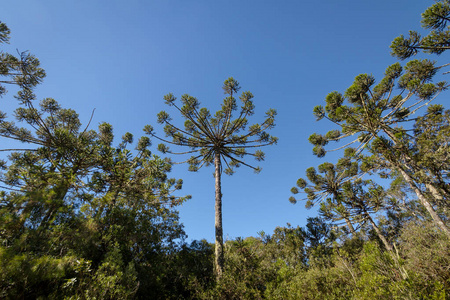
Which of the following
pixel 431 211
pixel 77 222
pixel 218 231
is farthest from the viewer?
pixel 218 231

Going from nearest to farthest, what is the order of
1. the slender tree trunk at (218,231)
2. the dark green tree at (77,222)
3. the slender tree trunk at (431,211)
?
the dark green tree at (77,222) < the slender tree trunk at (431,211) < the slender tree trunk at (218,231)

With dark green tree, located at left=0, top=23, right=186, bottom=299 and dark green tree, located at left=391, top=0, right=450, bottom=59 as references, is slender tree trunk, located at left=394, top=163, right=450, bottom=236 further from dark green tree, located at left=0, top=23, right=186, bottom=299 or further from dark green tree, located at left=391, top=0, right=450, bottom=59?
dark green tree, located at left=0, top=23, right=186, bottom=299

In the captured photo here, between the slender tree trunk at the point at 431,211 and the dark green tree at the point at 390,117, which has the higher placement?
the dark green tree at the point at 390,117

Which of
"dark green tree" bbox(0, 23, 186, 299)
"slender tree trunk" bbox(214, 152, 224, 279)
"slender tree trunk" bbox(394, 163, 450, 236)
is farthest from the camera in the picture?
"slender tree trunk" bbox(214, 152, 224, 279)

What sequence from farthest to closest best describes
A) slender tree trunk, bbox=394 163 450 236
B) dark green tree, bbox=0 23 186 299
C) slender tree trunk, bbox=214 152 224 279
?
slender tree trunk, bbox=214 152 224 279
slender tree trunk, bbox=394 163 450 236
dark green tree, bbox=0 23 186 299

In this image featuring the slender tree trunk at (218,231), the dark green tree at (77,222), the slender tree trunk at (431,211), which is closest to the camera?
the dark green tree at (77,222)

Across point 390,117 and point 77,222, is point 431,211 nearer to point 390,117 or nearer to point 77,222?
point 390,117

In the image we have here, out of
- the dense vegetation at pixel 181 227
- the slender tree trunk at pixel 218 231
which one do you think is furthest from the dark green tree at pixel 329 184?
the slender tree trunk at pixel 218 231

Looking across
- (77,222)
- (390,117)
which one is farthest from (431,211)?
(77,222)

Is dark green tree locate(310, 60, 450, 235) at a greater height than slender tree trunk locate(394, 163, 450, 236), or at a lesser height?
greater

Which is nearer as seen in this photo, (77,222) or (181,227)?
(77,222)

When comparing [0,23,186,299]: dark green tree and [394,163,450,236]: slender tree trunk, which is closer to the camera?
[0,23,186,299]: dark green tree

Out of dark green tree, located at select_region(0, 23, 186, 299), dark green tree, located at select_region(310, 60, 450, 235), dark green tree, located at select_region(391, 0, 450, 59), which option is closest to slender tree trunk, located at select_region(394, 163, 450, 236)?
dark green tree, located at select_region(310, 60, 450, 235)

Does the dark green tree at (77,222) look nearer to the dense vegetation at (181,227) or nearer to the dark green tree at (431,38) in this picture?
the dense vegetation at (181,227)
